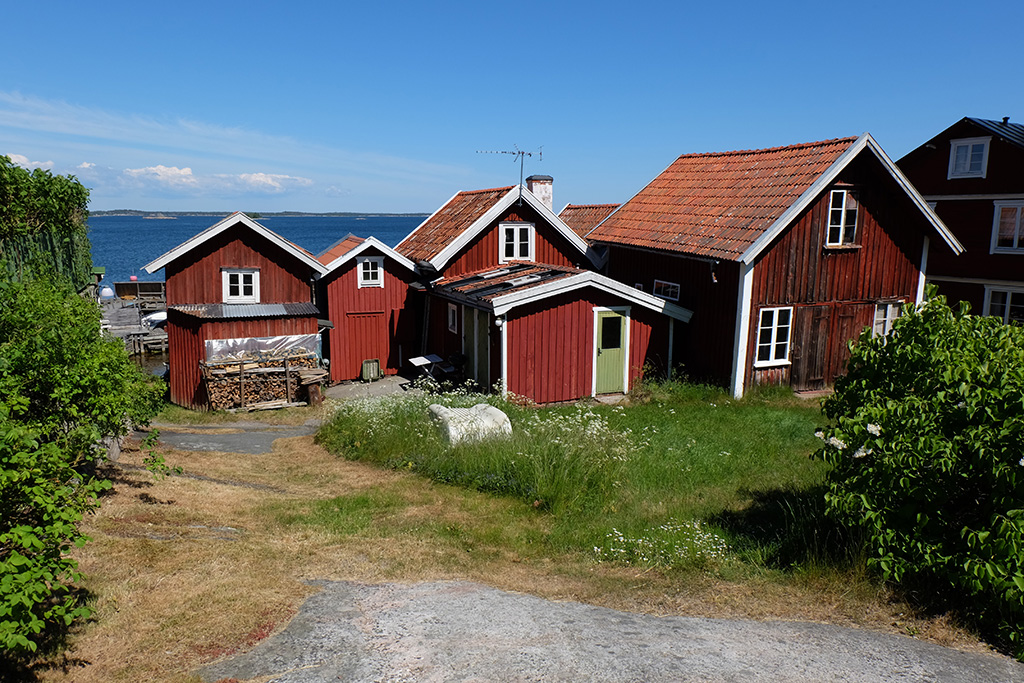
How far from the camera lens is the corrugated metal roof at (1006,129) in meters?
24.1

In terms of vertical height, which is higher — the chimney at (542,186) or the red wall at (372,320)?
the chimney at (542,186)

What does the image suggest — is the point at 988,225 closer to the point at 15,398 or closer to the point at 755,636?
the point at 755,636

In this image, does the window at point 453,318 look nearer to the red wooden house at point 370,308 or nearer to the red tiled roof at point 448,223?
the red tiled roof at point 448,223

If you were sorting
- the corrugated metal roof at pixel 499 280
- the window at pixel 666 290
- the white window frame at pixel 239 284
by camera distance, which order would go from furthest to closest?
the white window frame at pixel 239 284 → the window at pixel 666 290 → the corrugated metal roof at pixel 499 280

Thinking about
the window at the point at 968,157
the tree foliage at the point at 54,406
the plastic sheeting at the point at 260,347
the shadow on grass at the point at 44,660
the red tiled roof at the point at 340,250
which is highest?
the window at the point at 968,157

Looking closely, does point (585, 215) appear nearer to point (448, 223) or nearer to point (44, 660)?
point (448, 223)

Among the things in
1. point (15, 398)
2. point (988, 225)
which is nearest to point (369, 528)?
point (15, 398)

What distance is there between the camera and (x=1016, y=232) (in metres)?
24.4

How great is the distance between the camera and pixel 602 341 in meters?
19.8

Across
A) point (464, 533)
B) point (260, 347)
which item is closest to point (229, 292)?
point (260, 347)

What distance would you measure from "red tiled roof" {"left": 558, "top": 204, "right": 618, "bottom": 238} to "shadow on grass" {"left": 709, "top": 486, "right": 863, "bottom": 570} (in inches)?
765

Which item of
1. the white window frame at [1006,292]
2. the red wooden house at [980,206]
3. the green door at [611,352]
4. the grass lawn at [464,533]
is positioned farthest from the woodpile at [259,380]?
the white window frame at [1006,292]

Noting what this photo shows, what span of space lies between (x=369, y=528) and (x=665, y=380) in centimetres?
1198

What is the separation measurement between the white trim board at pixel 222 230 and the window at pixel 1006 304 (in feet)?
80.4
